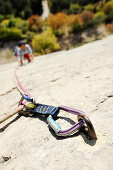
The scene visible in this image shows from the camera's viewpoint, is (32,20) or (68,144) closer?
(68,144)

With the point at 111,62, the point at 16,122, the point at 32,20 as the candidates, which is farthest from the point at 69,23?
the point at 16,122

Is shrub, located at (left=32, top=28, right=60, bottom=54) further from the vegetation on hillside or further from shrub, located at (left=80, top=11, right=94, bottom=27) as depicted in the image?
shrub, located at (left=80, top=11, right=94, bottom=27)

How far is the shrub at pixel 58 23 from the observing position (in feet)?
74.0

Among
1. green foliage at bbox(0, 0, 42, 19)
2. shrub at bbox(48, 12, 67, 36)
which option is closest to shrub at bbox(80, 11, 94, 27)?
shrub at bbox(48, 12, 67, 36)

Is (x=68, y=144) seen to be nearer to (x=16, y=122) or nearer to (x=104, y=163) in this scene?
Result: (x=104, y=163)

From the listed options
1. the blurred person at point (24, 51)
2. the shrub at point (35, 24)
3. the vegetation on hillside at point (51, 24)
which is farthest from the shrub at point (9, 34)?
the blurred person at point (24, 51)

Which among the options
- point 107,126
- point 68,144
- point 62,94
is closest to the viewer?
point 68,144

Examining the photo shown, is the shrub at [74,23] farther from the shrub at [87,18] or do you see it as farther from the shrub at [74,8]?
the shrub at [74,8]

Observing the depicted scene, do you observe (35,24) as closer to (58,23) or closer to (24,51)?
(58,23)

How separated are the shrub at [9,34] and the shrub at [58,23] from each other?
5.57 meters

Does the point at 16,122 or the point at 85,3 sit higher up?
the point at 85,3

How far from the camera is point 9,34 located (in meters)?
22.3

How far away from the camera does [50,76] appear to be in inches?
134

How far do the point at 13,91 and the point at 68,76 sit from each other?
49.8 inches
